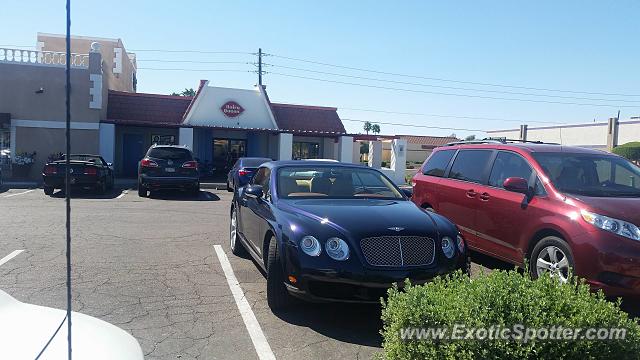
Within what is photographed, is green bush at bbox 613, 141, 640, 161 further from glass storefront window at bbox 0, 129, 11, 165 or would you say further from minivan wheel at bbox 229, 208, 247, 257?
glass storefront window at bbox 0, 129, 11, 165

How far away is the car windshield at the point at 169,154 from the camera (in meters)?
16.1

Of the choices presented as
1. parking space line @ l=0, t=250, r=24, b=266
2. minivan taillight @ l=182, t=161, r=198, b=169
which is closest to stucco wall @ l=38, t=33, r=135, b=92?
minivan taillight @ l=182, t=161, r=198, b=169

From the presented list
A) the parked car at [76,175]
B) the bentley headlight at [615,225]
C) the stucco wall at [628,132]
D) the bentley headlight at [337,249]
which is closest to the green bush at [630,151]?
the stucco wall at [628,132]

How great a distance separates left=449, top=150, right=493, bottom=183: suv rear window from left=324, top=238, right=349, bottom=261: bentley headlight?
3.31 meters

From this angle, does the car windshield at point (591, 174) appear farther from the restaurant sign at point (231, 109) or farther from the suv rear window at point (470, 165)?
the restaurant sign at point (231, 109)

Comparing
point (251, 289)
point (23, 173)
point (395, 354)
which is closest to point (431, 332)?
point (395, 354)

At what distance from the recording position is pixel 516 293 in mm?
2676

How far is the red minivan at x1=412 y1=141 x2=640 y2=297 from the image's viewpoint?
4.87m

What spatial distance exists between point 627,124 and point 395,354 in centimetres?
4316

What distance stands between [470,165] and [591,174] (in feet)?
5.36

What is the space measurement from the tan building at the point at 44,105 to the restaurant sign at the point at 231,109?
6247mm

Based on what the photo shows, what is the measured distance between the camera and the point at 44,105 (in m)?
21.8

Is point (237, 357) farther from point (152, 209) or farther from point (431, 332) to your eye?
point (152, 209)

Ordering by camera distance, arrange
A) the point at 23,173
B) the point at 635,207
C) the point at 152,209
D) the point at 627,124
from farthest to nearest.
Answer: the point at 627,124
the point at 23,173
the point at 152,209
the point at 635,207
